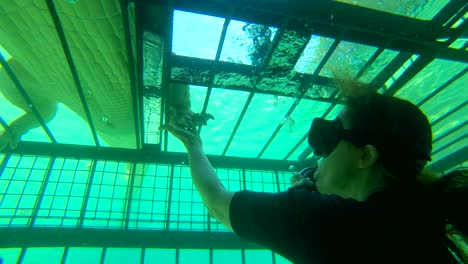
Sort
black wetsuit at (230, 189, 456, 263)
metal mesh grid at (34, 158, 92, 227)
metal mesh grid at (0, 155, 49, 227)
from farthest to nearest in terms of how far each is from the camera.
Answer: metal mesh grid at (34, 158, 92, 227), metal mesh grid at (0, 155, 49, 227), black wetsuit at (230, 189, 456, 263)

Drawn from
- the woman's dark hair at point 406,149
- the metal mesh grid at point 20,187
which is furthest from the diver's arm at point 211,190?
the metal mesh grid at point 20,187

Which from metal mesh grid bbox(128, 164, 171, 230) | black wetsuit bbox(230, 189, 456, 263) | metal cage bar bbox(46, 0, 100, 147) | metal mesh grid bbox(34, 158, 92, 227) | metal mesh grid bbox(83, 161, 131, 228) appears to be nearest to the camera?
black wetsuit bbox(230, 189, 456, 263)

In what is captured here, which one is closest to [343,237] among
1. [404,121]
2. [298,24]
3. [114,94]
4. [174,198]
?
[404,121]

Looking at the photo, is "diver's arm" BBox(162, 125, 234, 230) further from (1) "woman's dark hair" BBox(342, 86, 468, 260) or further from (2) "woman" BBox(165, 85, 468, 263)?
(1) "woman's dark hair" BBox(342, 86, 468, 260)

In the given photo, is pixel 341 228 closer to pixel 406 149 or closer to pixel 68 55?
pixel 406 149

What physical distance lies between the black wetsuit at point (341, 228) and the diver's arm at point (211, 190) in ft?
0.40

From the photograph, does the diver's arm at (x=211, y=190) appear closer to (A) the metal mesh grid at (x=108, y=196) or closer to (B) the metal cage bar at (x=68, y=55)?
(B) the metal cage bar at (x=68, y=55)

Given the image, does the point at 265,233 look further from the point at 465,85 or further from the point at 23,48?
the point at 465,85

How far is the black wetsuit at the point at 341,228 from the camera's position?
1.13 meters

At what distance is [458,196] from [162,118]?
7256 millimetres

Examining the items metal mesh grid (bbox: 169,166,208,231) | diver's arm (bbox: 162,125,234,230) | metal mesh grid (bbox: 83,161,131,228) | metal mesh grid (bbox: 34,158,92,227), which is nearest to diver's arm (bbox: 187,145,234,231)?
diver's arm (bbox: 162,125,234,230)

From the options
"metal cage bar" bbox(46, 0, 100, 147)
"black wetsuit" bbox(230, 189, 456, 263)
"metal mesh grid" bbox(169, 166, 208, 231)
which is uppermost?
"metal cage bar" bbox(46, 0, 100, 147)

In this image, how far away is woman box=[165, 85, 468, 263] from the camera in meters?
1.16

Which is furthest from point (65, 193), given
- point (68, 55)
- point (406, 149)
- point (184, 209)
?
point (406, 149)
